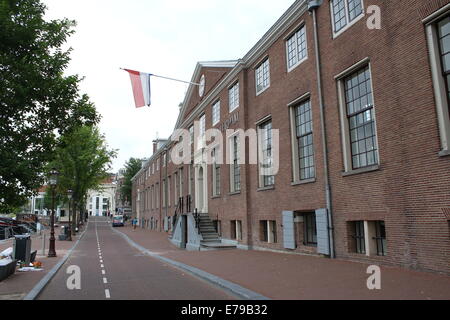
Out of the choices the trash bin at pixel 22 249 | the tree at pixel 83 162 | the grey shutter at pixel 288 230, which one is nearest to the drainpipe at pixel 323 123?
the grey shutter at pixel 288 230

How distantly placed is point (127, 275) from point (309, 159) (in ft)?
27.1

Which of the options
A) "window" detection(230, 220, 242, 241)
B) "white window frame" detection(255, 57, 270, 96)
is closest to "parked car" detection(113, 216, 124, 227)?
"window" detection(230, 220, 242, 241)

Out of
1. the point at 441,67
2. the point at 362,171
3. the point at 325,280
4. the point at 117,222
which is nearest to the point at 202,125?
the point at 362,171

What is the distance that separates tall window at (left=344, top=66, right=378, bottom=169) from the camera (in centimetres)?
1177

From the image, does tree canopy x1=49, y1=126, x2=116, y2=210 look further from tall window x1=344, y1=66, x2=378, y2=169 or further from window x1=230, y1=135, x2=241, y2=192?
tall window x1=344, y1=66, x2=378, y2=169

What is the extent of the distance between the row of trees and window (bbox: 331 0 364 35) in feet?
29.3

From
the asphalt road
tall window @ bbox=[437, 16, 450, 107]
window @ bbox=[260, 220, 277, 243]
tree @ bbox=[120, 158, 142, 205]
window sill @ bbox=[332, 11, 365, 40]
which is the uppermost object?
tree @ bbox=[120, 158, 142, 205]

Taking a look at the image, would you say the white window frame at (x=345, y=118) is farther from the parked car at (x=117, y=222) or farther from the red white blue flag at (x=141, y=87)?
the parked car at (x=117, y=222)

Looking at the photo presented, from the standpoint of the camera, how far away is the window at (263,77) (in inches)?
734

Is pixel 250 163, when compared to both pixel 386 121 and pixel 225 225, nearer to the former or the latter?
pixel 225 225

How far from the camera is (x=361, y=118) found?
40.2 ft

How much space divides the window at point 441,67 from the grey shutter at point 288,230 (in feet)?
24.5

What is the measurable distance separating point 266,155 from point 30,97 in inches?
448

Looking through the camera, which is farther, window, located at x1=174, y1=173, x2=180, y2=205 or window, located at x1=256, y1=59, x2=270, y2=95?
window, located at x1=174, y1=173, x2=180, y2=205
